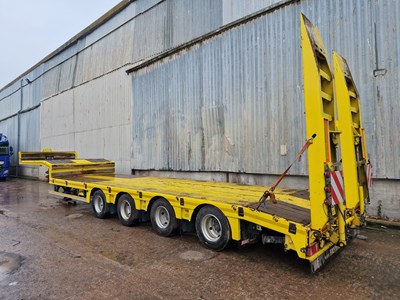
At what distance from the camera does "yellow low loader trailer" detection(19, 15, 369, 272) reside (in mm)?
3615

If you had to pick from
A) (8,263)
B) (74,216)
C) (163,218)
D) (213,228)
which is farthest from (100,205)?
(213,228)

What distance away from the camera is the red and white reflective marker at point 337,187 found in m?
3.64

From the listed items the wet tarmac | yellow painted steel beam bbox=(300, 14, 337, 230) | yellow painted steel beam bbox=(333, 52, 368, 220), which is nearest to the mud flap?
the wet tarmac

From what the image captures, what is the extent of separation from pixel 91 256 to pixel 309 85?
4.48 m

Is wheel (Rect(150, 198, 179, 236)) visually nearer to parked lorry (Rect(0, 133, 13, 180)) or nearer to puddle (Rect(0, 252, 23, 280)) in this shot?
puddle (Rect(0, 252, 23, 280))

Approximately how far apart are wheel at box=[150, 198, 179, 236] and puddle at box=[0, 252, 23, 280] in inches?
99.5

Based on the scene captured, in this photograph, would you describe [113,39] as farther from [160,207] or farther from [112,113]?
[160,207]

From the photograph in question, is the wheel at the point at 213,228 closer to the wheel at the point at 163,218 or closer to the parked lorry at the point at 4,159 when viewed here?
the wheel at the point at 163,218

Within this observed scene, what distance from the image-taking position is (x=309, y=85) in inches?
144

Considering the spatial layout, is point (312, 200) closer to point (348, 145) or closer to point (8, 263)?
point (348, 145)

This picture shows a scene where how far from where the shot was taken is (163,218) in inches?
245

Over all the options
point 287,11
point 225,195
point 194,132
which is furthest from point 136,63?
point 225,195

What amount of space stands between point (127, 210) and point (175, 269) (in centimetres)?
309

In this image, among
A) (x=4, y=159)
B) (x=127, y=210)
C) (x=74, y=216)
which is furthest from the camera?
(x=4, y=159)
